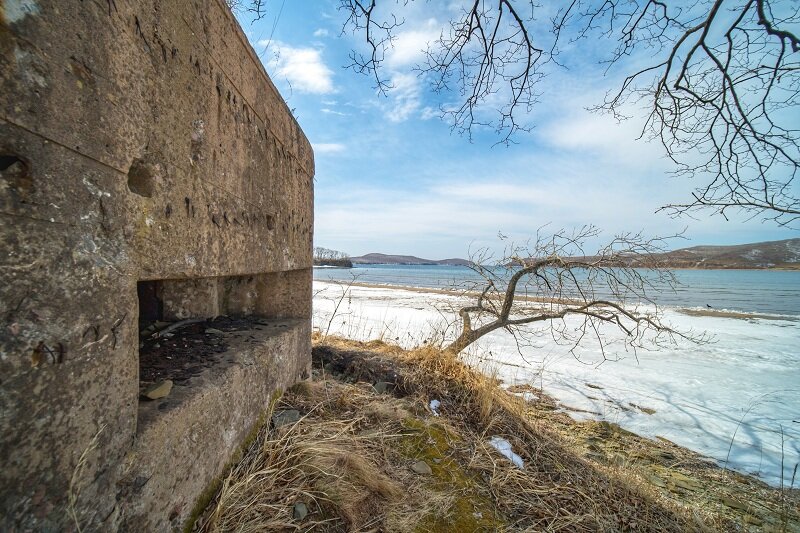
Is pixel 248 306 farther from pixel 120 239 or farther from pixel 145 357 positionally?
pixel 120 239

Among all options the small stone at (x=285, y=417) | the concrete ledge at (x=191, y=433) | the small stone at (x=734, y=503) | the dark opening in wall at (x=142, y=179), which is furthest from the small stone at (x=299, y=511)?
the small stone at (x=734, y=503)

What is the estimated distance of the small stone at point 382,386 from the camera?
3008mm

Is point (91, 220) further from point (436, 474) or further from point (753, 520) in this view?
point (753, 520)

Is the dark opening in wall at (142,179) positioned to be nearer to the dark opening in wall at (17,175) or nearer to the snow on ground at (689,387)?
the dark opening in wall at (17,175)

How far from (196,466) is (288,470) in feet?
1.47

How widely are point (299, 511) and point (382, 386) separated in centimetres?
169

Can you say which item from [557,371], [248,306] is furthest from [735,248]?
[248,306]

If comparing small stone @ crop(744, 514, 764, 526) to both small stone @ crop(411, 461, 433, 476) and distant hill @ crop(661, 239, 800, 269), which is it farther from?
distant hill @ crop(661, 239, 800, 269)

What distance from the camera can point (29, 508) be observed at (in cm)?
65

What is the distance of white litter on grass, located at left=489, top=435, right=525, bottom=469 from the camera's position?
2373 millimetres

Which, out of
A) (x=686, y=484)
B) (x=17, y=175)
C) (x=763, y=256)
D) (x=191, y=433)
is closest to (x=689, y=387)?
(x=686, y=484)

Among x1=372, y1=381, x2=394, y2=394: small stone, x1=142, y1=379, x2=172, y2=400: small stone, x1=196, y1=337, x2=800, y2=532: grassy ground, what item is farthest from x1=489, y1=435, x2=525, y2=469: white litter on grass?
x1=142, y1=379, x2=172, y2=400: small stone

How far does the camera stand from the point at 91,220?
779mm

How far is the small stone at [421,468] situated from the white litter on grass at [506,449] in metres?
0.72
